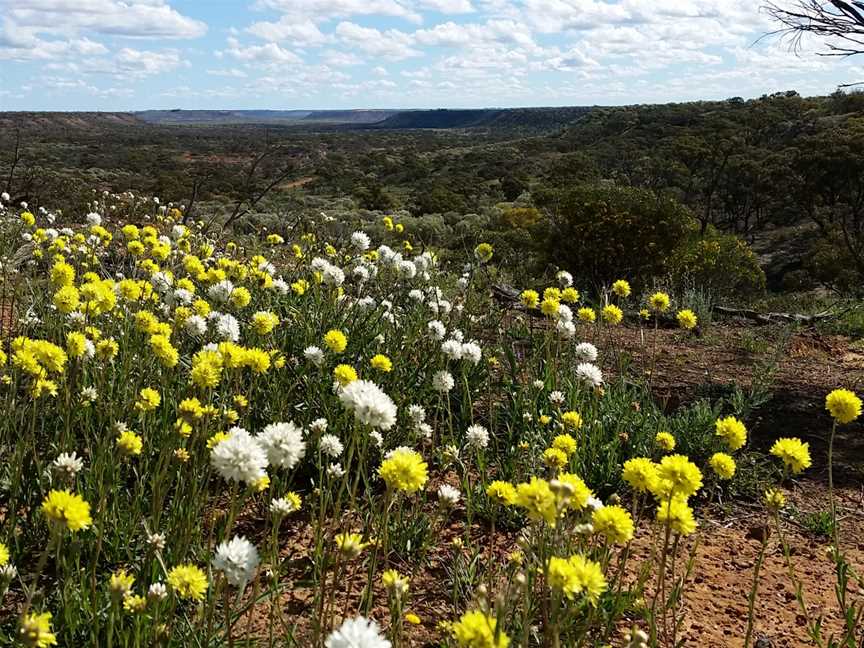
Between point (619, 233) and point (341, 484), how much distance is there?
32.7 ft

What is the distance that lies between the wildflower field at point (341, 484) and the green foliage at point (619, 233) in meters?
6.43

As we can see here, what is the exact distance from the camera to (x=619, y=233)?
11641 mm

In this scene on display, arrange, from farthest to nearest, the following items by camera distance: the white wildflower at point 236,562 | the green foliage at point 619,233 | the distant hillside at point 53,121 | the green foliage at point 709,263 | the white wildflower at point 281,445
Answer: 1. the distant hillside at point 53,121
2. the green foliage at point 709,263
3. the green foliage at point 619,233
4. the white wildflower at point 281,445
5. the white wildflower at point 236,562

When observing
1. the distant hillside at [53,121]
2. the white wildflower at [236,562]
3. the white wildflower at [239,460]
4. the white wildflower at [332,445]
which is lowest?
the white wildflower at [332,445]

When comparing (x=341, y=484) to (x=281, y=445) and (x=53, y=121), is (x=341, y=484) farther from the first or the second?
(x=53, y=121)

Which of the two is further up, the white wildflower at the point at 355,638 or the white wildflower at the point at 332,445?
the white wildflower at the point at 355,638

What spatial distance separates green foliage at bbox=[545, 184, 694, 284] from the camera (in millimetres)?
11648

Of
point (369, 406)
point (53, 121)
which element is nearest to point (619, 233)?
point (369, 406)

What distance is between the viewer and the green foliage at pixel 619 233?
38.2ft

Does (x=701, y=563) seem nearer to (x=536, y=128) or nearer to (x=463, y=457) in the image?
(x=463, y=457)

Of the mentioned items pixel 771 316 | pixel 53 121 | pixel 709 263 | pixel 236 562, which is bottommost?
pixel 771 316

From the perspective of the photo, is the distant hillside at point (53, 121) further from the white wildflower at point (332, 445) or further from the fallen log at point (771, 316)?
the white wildflower at point (332, 445)

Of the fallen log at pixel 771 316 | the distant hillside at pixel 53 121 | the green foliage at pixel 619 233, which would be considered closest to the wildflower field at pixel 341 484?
the fallen log at pixel 771 316

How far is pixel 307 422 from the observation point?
3.88m
